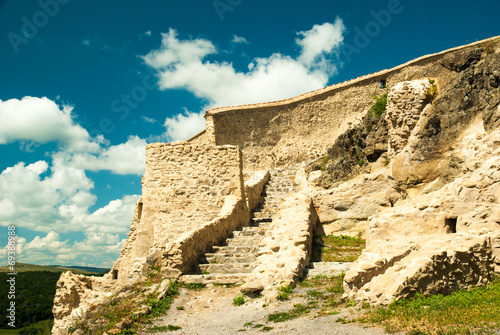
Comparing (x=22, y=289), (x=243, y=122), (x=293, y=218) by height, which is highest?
(x=243, y=122)

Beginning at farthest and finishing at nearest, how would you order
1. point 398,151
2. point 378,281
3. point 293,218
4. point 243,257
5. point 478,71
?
point 398,151
point 478,71
point 293,218
point 243,257
point 378,281

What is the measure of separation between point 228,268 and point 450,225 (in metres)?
4.91

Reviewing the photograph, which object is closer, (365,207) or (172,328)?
(172,328)

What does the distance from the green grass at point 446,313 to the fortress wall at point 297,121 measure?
2015 cm

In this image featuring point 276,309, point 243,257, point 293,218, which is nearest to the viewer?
point 276,309

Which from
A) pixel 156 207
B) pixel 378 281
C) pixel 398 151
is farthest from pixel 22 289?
pixel 378 281

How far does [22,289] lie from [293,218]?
87.1 ft

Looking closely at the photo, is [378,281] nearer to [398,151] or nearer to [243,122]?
[398,151]

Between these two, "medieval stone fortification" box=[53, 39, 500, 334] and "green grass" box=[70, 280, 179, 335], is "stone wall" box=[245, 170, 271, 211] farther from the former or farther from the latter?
"green grass" box=[70, 280, 179, 335]

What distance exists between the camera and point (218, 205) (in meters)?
12.1

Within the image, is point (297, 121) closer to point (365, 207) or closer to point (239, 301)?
point (365, 207)

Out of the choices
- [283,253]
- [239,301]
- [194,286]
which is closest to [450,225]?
[283,253]

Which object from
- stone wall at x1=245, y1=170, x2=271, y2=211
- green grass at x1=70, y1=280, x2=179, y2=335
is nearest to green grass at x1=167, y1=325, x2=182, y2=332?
green grass at x1=70, y1=280, x2=179, y2=335

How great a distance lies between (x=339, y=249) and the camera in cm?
1051
